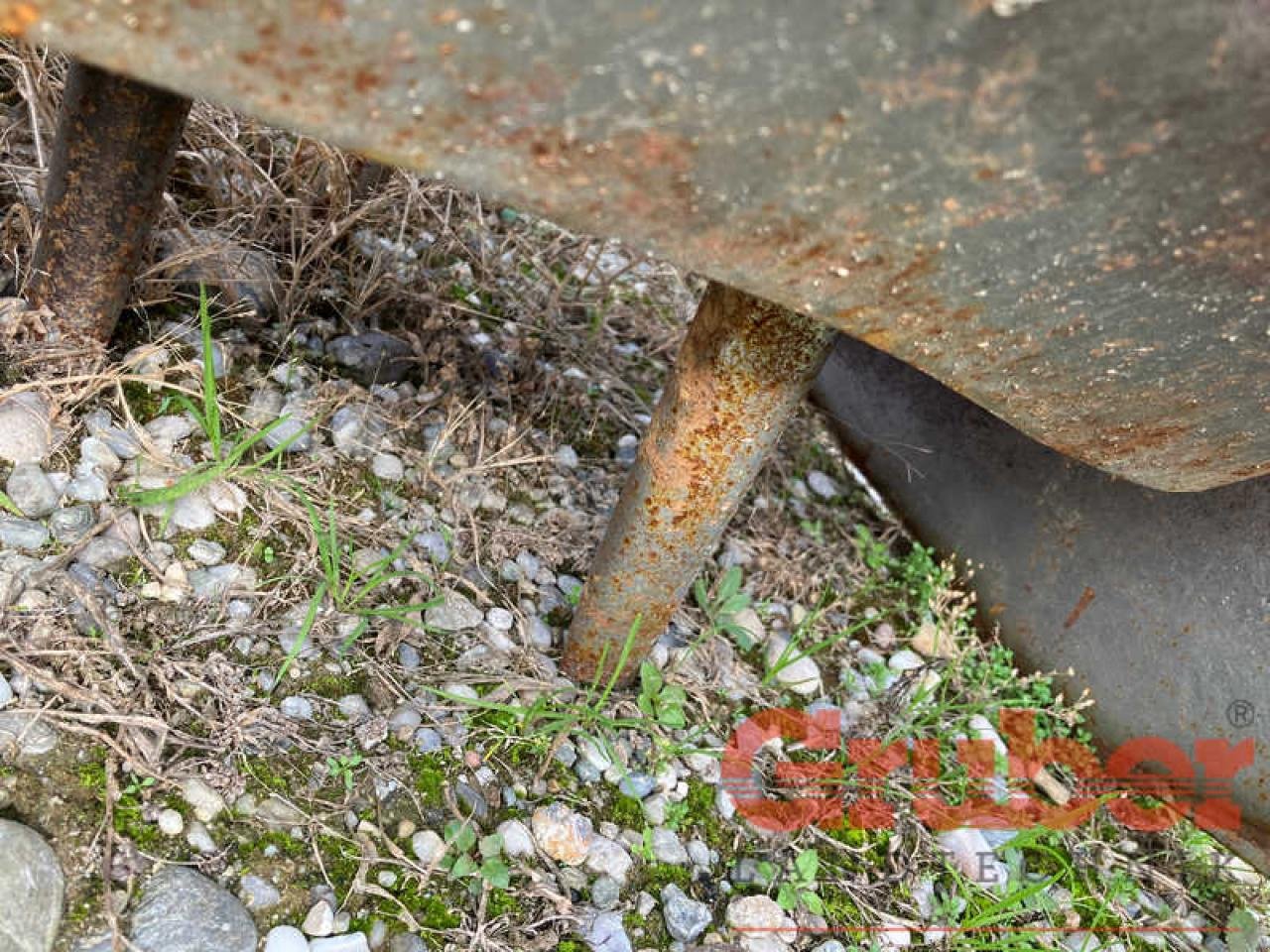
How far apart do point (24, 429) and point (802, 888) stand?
134 centimetres

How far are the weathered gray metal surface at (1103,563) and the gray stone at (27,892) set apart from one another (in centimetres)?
177

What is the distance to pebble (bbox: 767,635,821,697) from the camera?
6.54 feet

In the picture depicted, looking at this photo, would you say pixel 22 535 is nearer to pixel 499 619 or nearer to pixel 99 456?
pixel 99 456

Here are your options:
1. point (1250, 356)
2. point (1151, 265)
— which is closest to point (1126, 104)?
point (1151, 265)

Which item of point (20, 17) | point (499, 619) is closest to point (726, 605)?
point (499, 619)

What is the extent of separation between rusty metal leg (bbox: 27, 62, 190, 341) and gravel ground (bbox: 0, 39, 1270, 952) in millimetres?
75

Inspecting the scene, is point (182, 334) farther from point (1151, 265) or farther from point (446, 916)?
point (1151, 265)

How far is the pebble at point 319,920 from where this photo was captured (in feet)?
4.36

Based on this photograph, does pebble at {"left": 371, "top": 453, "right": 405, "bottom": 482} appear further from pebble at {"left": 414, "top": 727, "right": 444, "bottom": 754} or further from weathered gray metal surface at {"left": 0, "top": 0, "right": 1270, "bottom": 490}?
weathered gray metal surface at {"left": 0, "top": 0, "right": 1270, "bottom": 490}

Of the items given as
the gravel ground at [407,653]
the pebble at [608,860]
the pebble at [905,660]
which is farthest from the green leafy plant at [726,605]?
the pebble at [608,860]

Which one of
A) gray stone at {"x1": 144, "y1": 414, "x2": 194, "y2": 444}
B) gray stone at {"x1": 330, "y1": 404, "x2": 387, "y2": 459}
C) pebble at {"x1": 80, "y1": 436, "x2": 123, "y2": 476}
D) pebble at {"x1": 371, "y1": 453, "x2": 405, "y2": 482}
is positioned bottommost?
pebble at {"x1": 80, "y1": 436, "x2": 123, "y2": 476}

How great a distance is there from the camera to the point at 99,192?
63.9 inches

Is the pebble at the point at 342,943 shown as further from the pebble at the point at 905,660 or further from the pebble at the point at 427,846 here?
the pebble at the point at 905,660

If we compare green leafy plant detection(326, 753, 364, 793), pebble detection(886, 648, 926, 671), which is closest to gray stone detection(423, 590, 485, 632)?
green leafy plant detection(326, 753, 364, 793)
